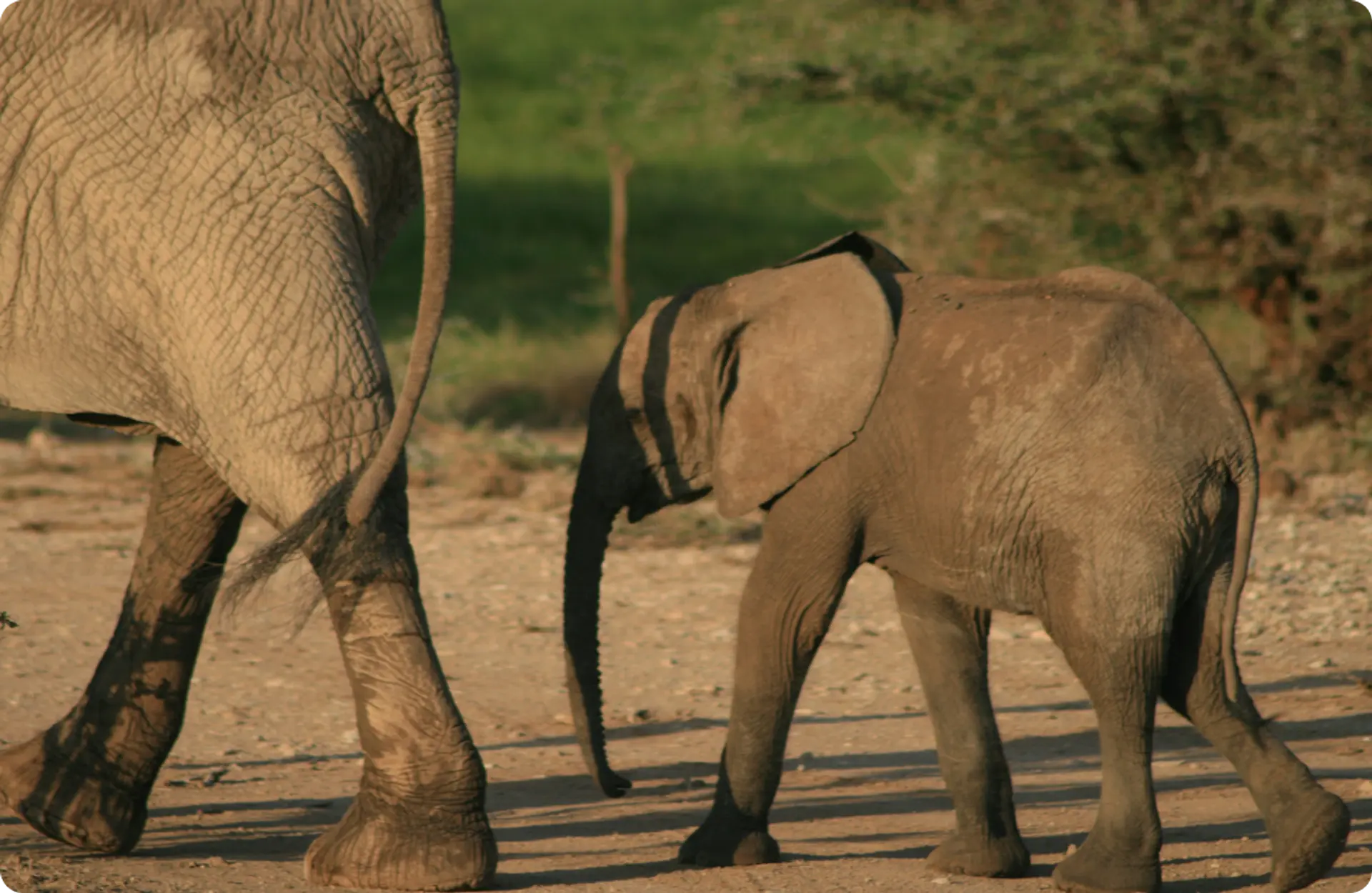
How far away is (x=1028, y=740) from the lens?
6.05 m

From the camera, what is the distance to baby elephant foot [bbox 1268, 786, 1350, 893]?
429cm

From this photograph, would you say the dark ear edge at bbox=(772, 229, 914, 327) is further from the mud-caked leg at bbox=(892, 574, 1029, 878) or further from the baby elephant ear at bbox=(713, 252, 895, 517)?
the mud-caked leg at bbox=(892, 574, 1029, 878)

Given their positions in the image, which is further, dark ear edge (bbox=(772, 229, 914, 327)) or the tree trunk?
the tree trunk

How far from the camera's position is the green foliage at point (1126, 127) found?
988 centimetres

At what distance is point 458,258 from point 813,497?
17.9 meters

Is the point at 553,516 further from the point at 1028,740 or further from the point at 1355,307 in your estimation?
the point at 1355,307

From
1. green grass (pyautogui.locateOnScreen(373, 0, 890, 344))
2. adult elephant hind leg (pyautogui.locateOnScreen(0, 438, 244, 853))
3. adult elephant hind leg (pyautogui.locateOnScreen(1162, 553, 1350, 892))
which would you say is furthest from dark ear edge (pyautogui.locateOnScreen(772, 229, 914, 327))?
green grass (pyautogui.locateOnScreen(373, 0, 890, 344))

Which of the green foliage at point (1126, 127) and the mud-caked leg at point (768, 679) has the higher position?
the green foliage at point (1126, 127)

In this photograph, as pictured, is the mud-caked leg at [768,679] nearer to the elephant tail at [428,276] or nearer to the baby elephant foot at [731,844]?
the baby elephant foot at [731,844]

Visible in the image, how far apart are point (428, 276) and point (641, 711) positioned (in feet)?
8.04

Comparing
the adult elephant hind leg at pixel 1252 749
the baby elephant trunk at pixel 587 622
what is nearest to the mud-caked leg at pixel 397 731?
the baby elephant trunk at pixel 587 622

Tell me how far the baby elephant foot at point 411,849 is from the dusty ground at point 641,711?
20 cm

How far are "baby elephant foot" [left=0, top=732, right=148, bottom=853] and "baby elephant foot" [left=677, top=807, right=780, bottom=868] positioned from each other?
136 cm

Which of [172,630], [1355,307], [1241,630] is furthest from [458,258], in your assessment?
[172,630]
